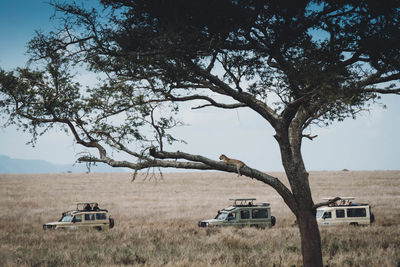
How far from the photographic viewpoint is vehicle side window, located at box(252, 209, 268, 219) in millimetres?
26031

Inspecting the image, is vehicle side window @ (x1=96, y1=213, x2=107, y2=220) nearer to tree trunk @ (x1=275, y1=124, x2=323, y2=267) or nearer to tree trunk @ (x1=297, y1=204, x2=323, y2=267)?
tree trunk @ (x1=275, y1=124, x2=323, y2=267)

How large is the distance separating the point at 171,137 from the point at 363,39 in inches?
206

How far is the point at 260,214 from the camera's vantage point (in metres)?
26.1

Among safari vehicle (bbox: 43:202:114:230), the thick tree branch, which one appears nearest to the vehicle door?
safari vehicle (bbox: 43:202:114:230)

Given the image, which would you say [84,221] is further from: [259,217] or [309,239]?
[309,239]

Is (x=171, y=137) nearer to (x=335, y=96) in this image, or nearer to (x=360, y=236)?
(x=335, y=96)

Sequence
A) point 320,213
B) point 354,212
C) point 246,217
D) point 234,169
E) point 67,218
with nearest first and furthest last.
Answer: point 234,169 < point 67,218 < point 246,217 < point 354,212 < point 320,213

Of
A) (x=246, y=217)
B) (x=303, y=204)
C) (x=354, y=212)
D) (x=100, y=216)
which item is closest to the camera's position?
(x=303, y=204)

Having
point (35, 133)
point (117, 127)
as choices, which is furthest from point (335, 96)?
point (35, 133)

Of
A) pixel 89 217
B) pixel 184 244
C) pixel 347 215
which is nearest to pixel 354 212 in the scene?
pixel 347 215

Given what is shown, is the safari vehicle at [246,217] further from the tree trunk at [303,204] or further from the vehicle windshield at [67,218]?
the tree trunk at [303,204]

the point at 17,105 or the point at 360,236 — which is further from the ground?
the point at 17,105

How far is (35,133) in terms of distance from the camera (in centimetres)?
1323

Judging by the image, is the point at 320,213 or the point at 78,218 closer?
the point at 78,218
